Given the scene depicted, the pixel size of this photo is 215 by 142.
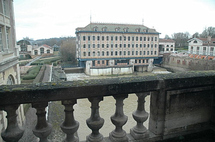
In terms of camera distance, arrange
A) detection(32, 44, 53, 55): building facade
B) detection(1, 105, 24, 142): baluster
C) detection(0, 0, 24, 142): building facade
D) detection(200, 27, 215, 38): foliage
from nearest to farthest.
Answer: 1. detection(1, 105, 24, 142): baluster
2. detection(0, 0, 24, 142): building facade
3. detection(200, 27, 215, 38): foliage
4. detection(32, 44, 53, 55): building facade

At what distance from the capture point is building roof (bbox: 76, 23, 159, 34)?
44406 millimetres

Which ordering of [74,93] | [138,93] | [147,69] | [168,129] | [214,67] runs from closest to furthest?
1. [74,93]
2. [138,93]
3. [168,129]
4. [214,67]
5. [147,69]

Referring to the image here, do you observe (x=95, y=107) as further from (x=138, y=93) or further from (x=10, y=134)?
(x=10, y=134)

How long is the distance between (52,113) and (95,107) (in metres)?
14.2

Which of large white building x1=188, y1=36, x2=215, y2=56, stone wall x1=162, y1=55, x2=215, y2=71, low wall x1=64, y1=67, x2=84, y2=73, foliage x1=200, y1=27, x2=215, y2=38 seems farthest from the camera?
foliage x1=200, y1=27, x2=215, y2=38

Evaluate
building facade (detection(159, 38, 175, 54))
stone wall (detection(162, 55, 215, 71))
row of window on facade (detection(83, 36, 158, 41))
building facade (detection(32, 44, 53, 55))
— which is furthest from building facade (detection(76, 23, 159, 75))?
building facade (detection(32, 44, 53, 55))

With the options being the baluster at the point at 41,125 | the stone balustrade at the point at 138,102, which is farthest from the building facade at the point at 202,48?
the baluster at the point at 41,125

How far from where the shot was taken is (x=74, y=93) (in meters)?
2.26

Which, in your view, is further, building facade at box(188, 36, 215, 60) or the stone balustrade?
building facade at box(188, 36, 215, 60)

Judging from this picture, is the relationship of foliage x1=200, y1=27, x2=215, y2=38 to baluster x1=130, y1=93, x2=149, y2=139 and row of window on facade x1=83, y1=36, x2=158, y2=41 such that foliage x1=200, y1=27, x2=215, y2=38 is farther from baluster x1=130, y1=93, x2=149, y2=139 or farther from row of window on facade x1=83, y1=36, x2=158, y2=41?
baluster x1=130, y1=93, x2=149, y2=139

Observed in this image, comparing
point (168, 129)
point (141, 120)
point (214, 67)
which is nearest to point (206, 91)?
point (168, 129)

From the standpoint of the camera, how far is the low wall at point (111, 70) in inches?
1744

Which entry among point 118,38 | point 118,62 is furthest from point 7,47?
point 118,62

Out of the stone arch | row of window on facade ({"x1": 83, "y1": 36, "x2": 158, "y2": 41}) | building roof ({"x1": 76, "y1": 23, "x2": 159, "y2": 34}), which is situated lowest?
the stone arch
